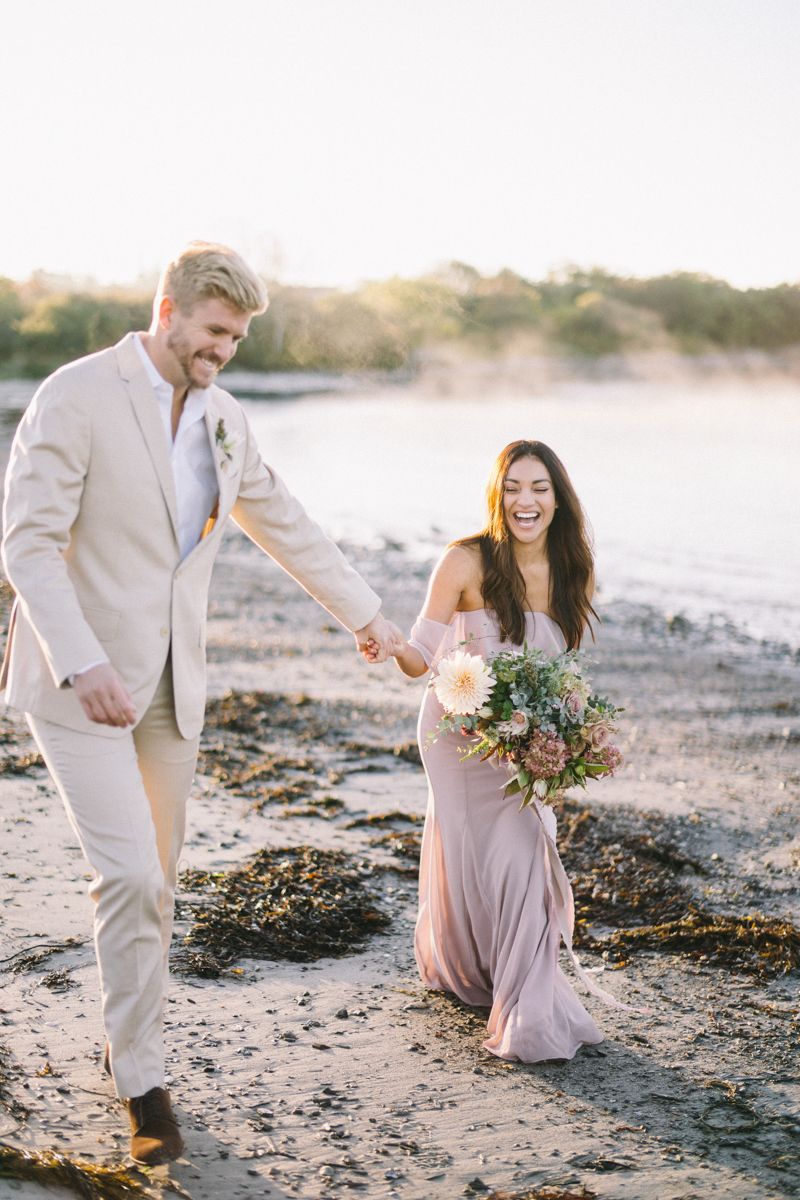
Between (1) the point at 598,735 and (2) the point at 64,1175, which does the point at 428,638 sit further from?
(2) the point at 64,1175

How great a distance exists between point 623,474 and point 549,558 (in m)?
33.0

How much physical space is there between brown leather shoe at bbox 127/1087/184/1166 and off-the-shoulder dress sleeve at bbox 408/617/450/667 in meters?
1.86

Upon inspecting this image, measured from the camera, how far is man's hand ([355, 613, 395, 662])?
4039 mm

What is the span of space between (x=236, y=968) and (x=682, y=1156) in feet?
6.18

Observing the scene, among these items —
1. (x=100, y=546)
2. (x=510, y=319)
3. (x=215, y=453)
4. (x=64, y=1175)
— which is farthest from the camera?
(x=510, y=319)

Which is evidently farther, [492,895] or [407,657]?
[407,657]

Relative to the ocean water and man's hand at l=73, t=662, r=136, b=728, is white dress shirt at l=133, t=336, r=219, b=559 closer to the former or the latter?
man's hand at l=73, t=662, r=136, b=728

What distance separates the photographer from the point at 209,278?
114 inches

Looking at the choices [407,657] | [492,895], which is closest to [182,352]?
[407,657]

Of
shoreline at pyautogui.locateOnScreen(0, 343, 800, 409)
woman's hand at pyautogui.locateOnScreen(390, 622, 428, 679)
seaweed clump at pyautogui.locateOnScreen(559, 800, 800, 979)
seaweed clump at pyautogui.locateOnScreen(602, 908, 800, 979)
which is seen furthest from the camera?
shoreline at pyautogui.locateOnScreen(0, 343, 800, 409)

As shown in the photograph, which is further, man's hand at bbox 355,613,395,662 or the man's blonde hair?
man's hand at bbox 355,613,395,662

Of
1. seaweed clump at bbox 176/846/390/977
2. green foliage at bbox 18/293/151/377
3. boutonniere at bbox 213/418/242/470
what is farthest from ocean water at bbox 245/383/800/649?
boutonniere at bbox 213/418/242/470

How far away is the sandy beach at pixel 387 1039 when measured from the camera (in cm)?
311

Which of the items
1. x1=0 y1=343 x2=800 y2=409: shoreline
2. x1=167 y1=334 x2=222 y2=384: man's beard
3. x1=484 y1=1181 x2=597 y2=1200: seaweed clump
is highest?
x1=0 y1=343 x2=800 y2=409: shoreline
